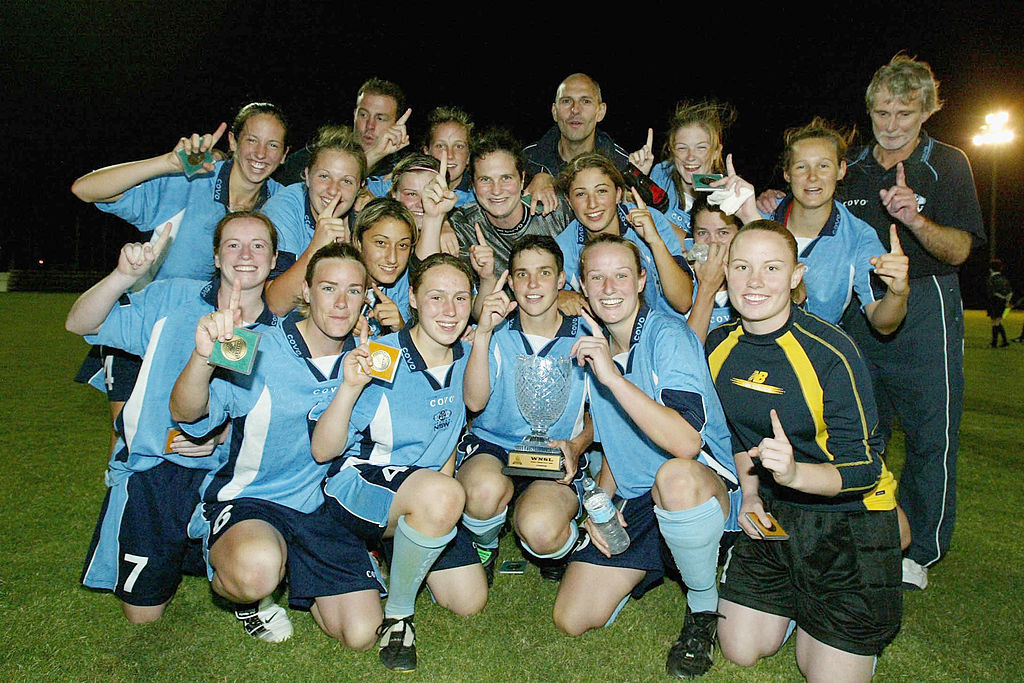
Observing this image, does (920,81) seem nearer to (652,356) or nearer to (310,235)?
→ (652,356)

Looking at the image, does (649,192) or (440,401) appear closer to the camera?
(440,401)

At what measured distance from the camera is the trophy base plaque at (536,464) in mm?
2949

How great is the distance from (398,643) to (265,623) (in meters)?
0.57

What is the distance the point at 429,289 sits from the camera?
305 cm

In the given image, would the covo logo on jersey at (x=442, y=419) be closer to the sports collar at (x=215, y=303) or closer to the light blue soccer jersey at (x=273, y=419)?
the light blue soccer jersey at (x=273, y=419)

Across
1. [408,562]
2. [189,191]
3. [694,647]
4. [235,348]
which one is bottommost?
[694,647]

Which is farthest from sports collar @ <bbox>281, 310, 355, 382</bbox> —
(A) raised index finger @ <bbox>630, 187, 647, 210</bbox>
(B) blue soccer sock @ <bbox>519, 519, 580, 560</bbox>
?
(A) raised index finger @ <bbox>630, 187, 647, 210</bbox>

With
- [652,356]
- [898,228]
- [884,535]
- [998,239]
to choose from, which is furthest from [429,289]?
[998,239]

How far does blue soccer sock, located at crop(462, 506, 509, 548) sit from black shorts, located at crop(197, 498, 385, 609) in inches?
18.6

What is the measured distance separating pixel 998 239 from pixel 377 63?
35.5 m

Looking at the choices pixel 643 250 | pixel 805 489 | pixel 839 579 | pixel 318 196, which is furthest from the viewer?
pixel 643 250

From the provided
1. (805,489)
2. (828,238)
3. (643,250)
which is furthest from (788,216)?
(805,489)

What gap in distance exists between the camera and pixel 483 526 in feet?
10.3

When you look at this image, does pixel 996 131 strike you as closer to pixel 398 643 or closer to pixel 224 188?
pixel 224 188
